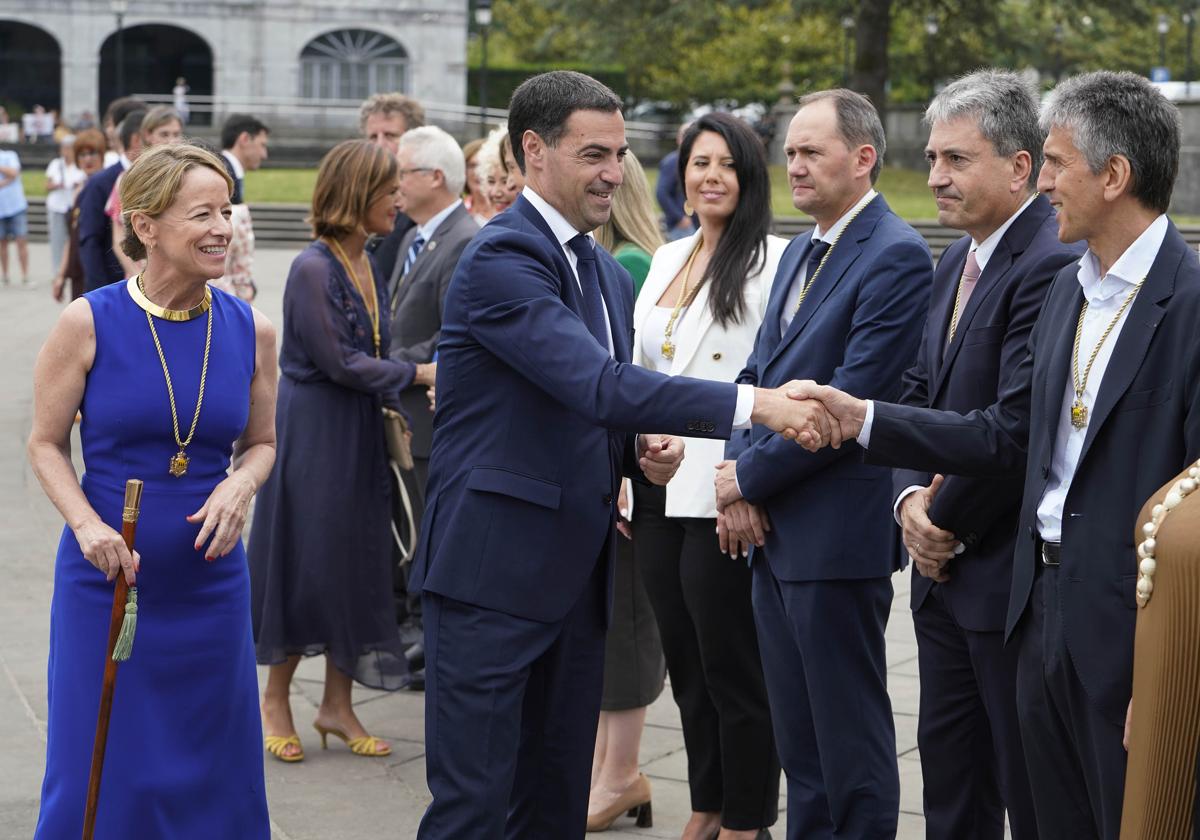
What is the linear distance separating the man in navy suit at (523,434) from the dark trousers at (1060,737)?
0.74 m

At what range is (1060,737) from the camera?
11.1ft

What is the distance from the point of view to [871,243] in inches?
164

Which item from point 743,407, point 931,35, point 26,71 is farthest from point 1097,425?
point 26,71

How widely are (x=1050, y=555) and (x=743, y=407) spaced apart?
77 cm

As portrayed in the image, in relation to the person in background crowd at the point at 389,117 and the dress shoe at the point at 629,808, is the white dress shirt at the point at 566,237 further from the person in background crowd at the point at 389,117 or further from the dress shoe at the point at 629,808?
the person in background crowd at the point at 389,117

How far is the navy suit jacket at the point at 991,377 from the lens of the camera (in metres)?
3.75

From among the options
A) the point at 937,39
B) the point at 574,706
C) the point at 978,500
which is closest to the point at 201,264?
the point at 574,706

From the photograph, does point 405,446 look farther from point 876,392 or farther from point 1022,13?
point 1022,13

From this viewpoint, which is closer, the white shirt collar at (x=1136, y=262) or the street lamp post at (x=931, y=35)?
the white shirt collar at (x=1136, y=262)

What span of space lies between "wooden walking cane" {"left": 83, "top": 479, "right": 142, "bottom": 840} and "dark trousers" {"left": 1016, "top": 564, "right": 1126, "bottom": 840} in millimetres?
2043

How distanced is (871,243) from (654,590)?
1367 mm

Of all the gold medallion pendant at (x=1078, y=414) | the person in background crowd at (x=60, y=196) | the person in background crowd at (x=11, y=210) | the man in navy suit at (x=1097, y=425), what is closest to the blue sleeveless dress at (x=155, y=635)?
the man in navy suit at (x=1097, y=425)

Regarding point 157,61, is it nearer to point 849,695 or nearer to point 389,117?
point 389,117

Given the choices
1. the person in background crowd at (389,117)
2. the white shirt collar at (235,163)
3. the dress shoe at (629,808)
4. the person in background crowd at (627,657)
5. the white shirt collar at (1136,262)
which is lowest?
the dress shoe at (629,808)
